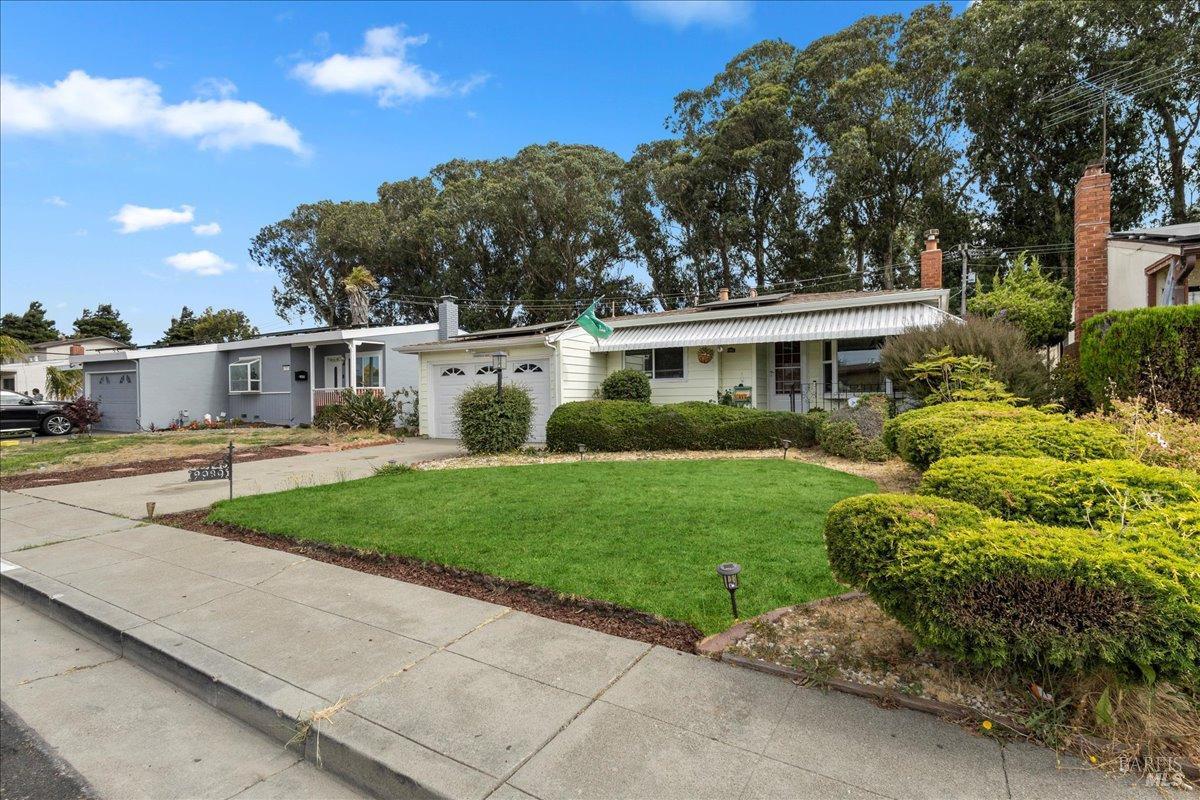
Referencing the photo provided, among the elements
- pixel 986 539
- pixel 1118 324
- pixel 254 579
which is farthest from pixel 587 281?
pixel 986 539

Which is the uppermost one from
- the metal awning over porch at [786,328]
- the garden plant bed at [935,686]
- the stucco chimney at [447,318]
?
the stucco chimney at [447,318]

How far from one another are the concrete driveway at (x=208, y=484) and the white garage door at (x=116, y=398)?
14.4 m

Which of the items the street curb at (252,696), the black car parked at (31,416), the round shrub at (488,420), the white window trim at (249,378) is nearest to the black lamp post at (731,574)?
the street curb at (252,696)

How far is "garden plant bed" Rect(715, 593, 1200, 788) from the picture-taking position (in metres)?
2.31

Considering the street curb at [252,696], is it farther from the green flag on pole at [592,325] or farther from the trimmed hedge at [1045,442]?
the green flag on pole at [592,325]

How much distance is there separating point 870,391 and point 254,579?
43.2 ft

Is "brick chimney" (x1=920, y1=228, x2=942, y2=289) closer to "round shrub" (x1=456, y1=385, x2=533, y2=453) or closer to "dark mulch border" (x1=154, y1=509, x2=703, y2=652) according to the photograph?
"round shrub" (x1=456, y1=385, x2=533, y2=453)

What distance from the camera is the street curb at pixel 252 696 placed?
2.54m

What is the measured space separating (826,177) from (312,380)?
962 inches

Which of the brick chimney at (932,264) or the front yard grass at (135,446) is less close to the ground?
the brick chimney at (932,264)

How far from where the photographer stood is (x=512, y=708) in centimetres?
285

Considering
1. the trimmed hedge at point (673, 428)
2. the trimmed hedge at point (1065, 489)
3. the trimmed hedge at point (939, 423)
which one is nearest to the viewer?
the trimmed hedge at point (1065, 489)

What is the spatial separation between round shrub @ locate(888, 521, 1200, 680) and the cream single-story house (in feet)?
36.5

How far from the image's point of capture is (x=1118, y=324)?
739cm
